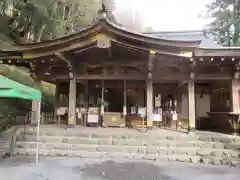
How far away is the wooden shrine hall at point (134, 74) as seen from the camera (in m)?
8.55

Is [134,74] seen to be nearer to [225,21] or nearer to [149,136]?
[149,136]

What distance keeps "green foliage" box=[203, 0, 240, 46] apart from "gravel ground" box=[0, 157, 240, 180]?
15.9 metres

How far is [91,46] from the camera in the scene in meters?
8.97

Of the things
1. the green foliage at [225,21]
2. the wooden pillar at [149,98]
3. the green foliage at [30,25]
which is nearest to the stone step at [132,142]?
the wooden pillar at [149,98]

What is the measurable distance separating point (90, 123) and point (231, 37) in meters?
16.2

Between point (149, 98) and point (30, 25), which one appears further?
point (30, 25)

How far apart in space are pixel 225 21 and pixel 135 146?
1709cm

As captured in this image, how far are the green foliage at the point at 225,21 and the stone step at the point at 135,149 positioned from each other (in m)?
14.5

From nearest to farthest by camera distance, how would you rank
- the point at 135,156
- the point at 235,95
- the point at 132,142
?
1. the point at 135,156
2. the point at 132,142
3. the point at 235,95

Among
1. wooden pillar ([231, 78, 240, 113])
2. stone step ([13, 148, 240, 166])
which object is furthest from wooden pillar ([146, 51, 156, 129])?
wooden pillar ([231, 78, 240, 113])

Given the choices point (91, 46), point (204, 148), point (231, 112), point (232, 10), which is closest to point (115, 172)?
point (204, 148)

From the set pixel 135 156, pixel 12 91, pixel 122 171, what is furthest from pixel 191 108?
pixel 12 91

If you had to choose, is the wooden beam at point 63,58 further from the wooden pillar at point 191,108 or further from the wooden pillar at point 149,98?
the wooden pillar at point 191,108

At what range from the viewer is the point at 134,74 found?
9703mm
